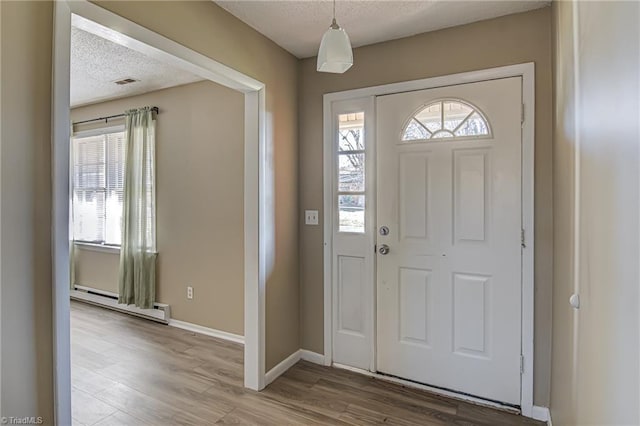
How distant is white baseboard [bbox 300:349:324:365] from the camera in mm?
2769

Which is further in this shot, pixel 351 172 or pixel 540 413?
pixel 351 172

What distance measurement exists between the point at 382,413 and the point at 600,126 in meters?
1.93

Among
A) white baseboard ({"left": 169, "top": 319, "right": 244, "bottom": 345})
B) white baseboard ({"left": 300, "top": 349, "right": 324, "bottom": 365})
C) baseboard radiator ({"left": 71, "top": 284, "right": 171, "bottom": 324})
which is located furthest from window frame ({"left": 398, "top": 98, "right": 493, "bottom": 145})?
baseboard radiator ({"left": 71, "top": 284, "right": 171, "bottom": 324})

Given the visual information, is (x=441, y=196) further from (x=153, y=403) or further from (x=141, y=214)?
(x=141, y=214)

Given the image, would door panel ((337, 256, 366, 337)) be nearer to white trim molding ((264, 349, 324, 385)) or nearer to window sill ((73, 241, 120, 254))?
white trim molding ((264, 349, 324, 385))

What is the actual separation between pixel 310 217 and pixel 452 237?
1.10 m

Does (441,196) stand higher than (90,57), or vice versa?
(90,57)

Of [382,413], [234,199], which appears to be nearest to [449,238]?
[382,413]

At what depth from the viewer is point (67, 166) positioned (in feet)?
4.31

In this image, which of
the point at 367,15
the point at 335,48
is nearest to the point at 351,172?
the point at 367,15

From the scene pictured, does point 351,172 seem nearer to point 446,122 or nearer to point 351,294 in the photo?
point 446,122

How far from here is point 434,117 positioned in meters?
2.33

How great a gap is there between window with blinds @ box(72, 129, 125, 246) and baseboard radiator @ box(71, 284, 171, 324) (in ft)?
2.03

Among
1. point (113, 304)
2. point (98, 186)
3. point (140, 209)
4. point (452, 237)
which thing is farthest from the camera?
point (98, 186)
